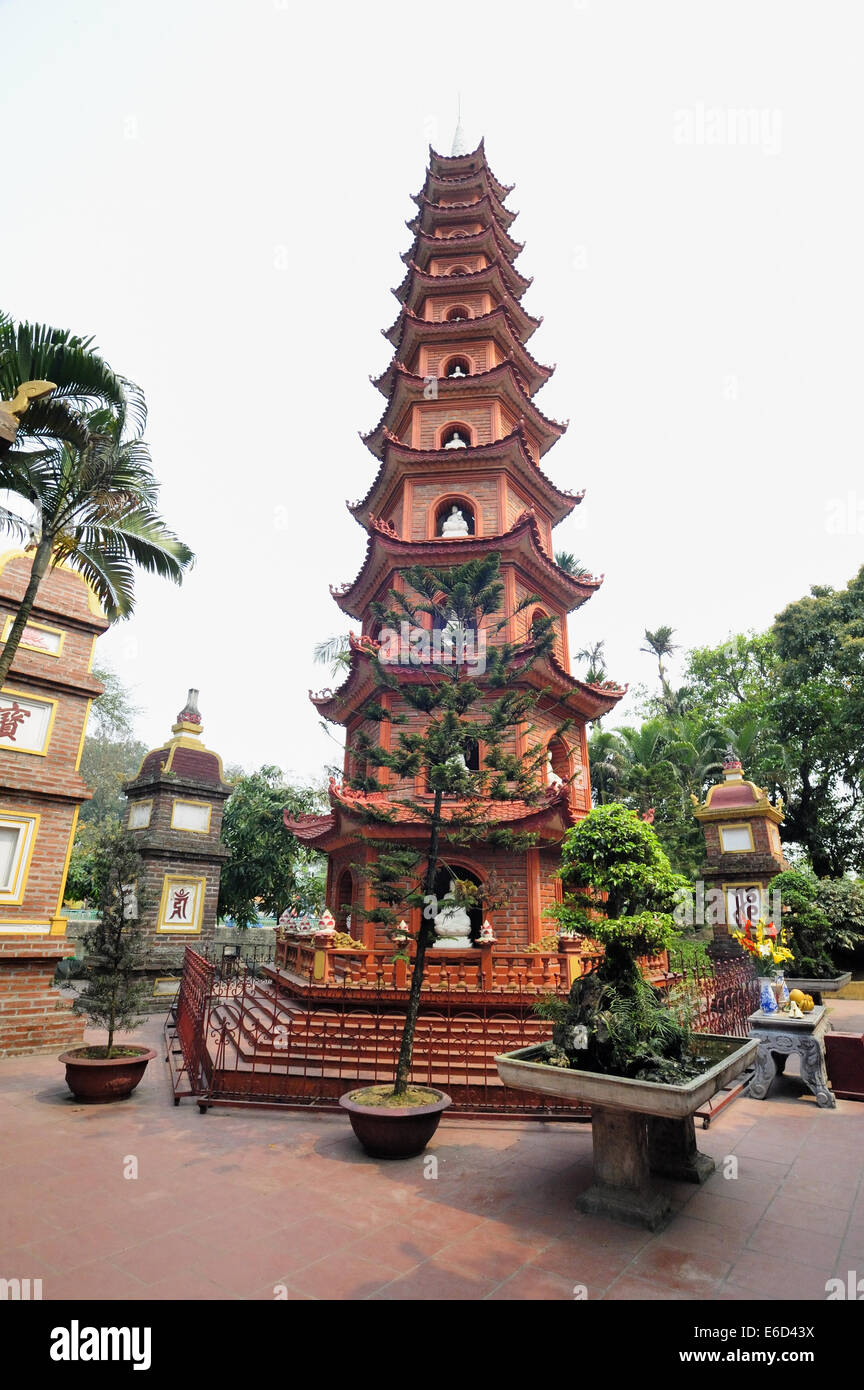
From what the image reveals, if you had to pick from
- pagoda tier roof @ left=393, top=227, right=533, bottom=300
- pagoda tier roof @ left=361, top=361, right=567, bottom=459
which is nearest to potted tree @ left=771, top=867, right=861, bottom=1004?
pagoda tier roof @ left=361, top=361, right=567, bottom=459

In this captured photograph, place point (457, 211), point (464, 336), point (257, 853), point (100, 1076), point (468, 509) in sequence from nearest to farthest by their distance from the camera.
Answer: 1. point (100, 1076)
2. point (468, 509)
3. point (464, 336)
4. point (457, 211)
5. point (257, 853)

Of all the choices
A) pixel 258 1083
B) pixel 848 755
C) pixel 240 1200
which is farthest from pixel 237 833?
pixel 848 755

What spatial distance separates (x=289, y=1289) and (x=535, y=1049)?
2810mm

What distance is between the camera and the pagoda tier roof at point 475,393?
15.2 metres

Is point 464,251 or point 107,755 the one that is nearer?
point 464,251

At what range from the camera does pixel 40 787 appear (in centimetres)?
1119

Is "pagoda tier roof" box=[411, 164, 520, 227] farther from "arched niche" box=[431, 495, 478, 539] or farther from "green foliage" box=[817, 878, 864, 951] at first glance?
"green foliage" box=[817, 878, 864, 951]

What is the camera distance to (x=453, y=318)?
1695 cm

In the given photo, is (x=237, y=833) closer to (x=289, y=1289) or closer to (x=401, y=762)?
(x=401, y=762)

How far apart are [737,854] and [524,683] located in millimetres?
9591

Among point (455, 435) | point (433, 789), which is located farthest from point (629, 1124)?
point (455, 435)

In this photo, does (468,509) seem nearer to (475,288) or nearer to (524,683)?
(524,683)

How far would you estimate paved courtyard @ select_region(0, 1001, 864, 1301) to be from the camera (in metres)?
3.93

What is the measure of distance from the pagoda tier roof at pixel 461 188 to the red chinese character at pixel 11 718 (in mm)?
17011
